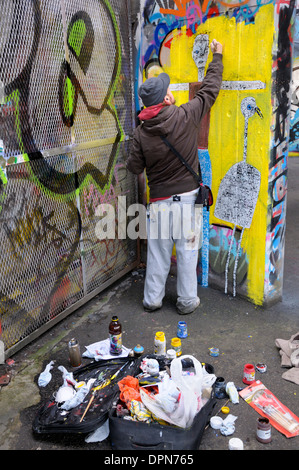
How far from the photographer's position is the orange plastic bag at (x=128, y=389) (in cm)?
301

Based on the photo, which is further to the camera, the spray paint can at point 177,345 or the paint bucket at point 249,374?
the spray paint can at point 177,345

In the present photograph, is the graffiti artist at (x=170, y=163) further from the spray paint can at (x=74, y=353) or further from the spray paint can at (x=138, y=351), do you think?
the spray paint can at (x=74, y=353)

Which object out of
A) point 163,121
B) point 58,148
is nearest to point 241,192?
point 163,121

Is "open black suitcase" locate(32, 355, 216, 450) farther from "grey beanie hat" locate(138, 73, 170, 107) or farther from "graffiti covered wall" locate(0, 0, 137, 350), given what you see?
"grey beanie hat" locate(138, 73, 170, 107)

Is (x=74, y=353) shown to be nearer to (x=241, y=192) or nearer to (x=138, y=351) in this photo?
(x=138, y=351)

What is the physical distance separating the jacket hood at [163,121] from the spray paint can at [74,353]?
198 centimetres

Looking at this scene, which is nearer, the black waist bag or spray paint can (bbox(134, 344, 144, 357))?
spray paint can (bbox(134, 344, 144, 357))

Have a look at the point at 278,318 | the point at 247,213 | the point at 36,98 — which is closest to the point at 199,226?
the point at 247,213

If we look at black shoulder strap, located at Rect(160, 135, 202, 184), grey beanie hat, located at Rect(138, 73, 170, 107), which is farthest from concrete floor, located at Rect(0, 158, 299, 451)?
grey beanie hat, located at Rect(138, 73, 170, 107)

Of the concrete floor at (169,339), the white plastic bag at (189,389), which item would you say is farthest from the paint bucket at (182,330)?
the white plastic bag at (189,389)

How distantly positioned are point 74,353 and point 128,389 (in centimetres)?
78

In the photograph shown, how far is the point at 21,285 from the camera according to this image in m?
3.83

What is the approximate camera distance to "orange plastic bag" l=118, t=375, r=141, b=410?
301cm

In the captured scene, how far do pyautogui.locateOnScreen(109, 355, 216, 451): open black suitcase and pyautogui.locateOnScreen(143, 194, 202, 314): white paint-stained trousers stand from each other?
176cm
